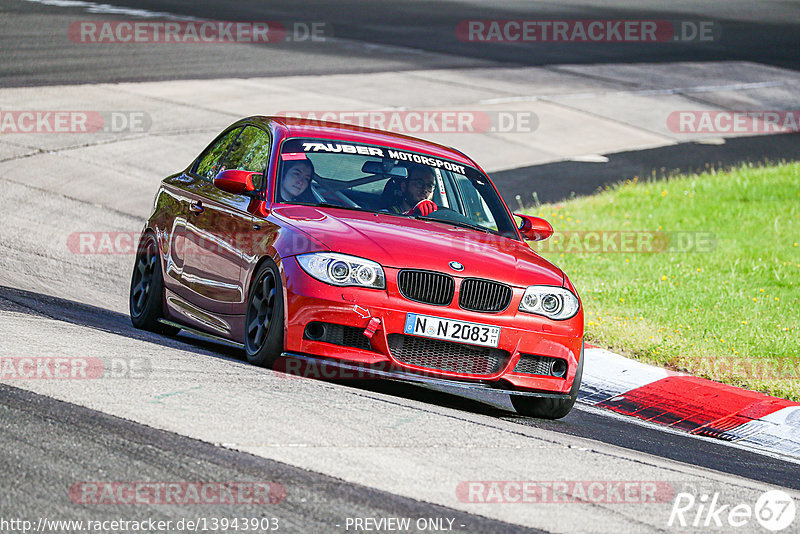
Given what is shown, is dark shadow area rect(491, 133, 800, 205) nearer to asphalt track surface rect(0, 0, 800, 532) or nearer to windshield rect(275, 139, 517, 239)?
asphalt track surface rect(0, 0, 800, 532)

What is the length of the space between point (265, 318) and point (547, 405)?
188cm

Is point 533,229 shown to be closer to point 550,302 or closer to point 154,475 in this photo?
point 550,302

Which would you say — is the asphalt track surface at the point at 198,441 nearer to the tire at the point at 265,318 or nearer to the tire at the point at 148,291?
the tire at the point at 148,291

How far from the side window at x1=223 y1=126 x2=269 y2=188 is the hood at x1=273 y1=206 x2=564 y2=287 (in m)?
0.78

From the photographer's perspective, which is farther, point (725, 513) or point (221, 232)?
point (221, 232)

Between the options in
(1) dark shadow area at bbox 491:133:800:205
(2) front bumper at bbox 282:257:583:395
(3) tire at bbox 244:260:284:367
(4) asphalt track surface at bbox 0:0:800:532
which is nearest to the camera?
(4) asphalt track surface at bbox 0:0:800:532

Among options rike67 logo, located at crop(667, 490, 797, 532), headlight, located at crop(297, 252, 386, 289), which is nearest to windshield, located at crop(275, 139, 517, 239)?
headlight, located at crop(297, 252, 386, 289)

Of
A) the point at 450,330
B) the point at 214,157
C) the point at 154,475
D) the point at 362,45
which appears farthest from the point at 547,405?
the point at 362,45

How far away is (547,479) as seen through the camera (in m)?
5.45

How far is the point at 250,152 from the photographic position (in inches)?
344

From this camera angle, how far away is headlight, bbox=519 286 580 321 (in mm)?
7305

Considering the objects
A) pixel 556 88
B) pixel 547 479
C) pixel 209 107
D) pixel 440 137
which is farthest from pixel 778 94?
pixel 547 479

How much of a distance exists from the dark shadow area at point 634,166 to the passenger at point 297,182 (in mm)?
8454

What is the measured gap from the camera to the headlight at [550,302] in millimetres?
7305
